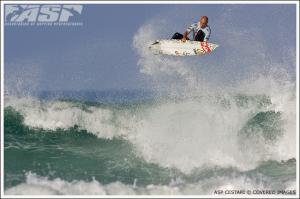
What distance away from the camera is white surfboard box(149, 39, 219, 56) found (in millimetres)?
13031

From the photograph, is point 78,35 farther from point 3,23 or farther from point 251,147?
point 251,147

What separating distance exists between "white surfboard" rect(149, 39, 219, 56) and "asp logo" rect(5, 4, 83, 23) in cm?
217

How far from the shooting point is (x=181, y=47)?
13.1 m

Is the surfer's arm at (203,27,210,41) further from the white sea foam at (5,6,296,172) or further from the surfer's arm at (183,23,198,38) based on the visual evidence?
the white sea foam at (5,6,296,172)

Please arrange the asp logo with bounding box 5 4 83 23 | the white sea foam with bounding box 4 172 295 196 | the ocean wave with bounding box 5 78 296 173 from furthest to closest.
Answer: the asp logo with bounding box 5 4 83 23
the ocean wave with bounding box 5 78 296 173
the white sea foam with bounding box 4 172 295 196

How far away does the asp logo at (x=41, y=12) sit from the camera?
12.8 meters

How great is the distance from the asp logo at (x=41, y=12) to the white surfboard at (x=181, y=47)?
217cm

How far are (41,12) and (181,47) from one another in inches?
142

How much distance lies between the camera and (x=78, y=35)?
43.7 feet

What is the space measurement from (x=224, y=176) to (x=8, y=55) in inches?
241

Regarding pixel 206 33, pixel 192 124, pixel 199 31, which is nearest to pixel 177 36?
pixel 199 31

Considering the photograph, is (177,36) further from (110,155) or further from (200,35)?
(110,155)

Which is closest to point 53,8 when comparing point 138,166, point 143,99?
point 143,99

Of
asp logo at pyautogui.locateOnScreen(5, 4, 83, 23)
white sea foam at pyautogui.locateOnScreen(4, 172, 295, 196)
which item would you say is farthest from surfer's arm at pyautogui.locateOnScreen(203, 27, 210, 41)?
white sea foam at pyautogui.locateOnScreen(4, 172, 295, 196)
